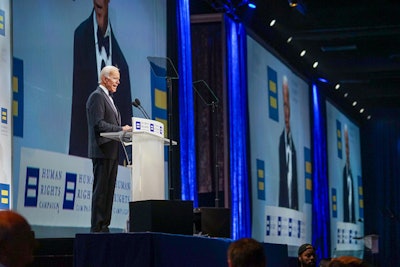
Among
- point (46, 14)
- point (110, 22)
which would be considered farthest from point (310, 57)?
point (46, 14)

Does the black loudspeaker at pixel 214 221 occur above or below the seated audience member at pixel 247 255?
above

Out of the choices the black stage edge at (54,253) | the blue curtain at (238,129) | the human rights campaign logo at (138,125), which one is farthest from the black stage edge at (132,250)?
the blue curtain at (238,129)

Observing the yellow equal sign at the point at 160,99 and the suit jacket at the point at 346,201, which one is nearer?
the yellow equal sign at the point at 160,99

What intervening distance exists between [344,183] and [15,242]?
56.2ft

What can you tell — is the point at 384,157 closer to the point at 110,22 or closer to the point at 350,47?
the point at 350,47

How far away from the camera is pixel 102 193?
21.9 ft

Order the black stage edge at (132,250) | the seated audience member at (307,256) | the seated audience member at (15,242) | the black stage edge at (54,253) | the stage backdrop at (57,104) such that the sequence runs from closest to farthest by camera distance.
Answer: the seated audience member at (15,242)
the black stage edge at (132,250)
the seated audience member at (307,256)
the stage backdrop at (57,104)
the black stage edge at (54,253)

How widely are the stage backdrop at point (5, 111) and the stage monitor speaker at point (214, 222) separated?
1389mm

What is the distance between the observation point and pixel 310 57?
15953 mm

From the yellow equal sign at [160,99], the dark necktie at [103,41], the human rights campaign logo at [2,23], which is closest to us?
the human rights campaign logo at [2,23]

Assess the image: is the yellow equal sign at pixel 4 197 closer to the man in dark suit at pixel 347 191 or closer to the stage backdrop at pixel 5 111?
the stage backdrop at pixel 5 111

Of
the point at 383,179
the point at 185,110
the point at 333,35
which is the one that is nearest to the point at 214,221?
the point at 185,110

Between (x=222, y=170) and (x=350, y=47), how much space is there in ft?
19.8

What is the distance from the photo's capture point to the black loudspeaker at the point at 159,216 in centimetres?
550
